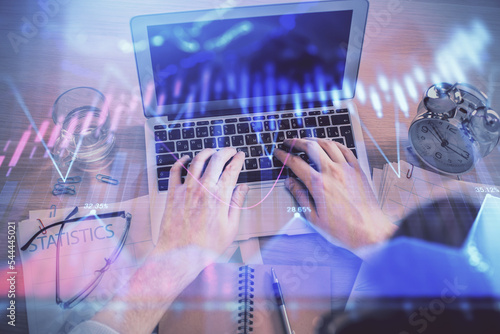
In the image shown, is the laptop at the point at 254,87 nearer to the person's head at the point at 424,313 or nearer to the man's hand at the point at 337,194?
the man's hand at the point at 337,194

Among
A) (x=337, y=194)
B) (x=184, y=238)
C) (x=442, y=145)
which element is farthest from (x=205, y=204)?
(x=442, y=145)

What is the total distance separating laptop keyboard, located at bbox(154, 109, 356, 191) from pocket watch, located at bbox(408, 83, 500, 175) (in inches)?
6.2

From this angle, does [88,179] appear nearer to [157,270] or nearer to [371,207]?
[157,270]

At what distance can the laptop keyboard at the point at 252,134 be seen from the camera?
83 cm

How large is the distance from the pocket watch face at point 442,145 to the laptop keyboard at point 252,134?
0.48ft

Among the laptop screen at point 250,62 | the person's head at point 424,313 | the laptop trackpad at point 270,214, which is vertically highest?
the laptop screen at point 250,62

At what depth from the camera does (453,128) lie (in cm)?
77

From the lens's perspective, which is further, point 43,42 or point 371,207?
point 43,42

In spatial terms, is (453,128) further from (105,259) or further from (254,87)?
(105,259)

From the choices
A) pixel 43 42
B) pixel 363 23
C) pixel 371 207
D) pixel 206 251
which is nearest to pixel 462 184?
pixel 371 207

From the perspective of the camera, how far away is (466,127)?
2.54 ft

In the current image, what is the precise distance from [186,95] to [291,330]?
1.76 feet
